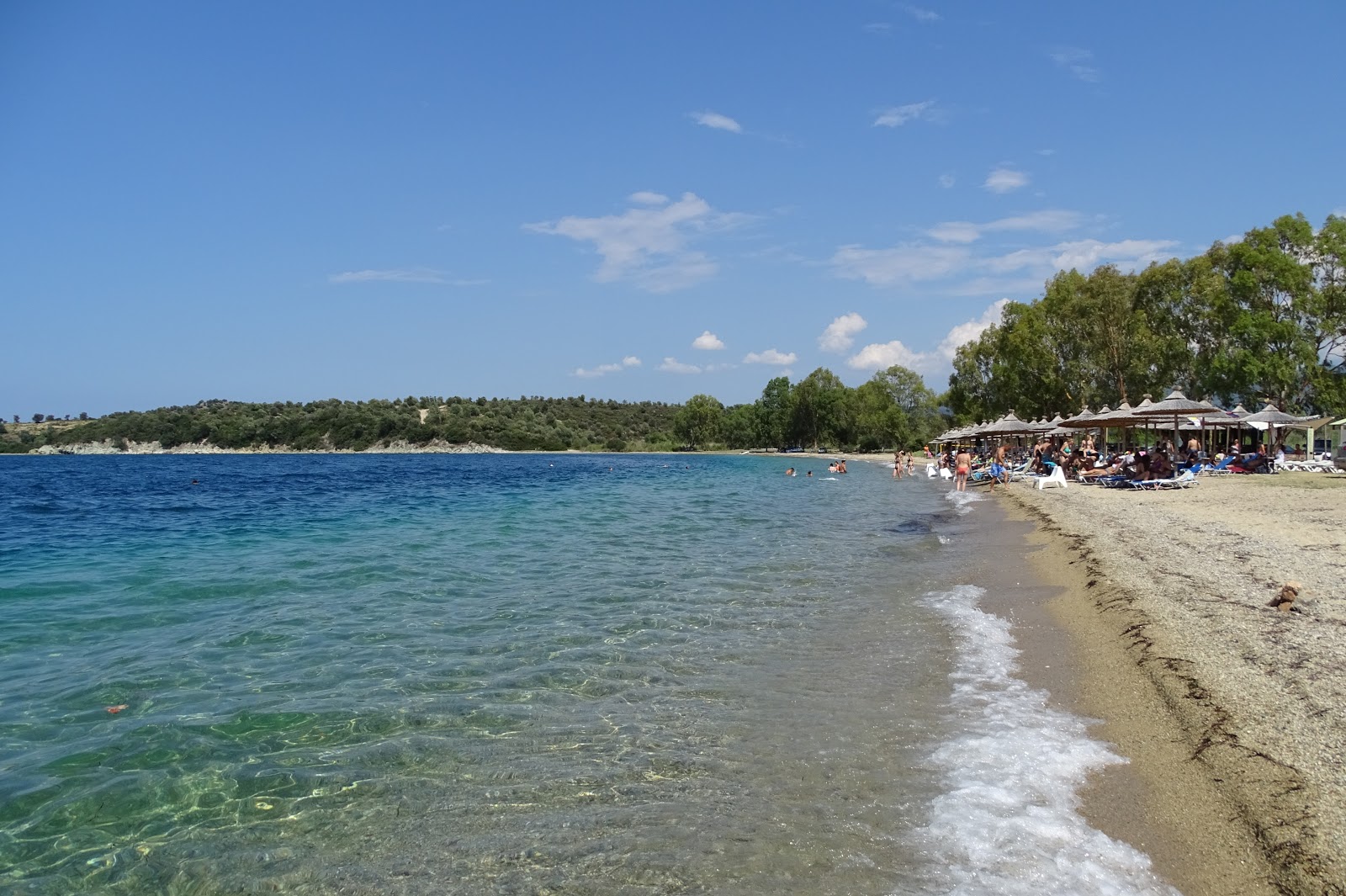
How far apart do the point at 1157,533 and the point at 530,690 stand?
11.1 metres

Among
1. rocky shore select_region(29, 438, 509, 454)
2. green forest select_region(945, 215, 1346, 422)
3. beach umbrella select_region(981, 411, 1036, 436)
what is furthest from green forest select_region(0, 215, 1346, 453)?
rocky shore select_region(29, 438, 509, 454)

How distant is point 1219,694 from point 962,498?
76.1 ft

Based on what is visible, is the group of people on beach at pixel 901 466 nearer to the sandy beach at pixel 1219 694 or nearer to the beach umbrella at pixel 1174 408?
the beach umbrella at pixel 1174 408

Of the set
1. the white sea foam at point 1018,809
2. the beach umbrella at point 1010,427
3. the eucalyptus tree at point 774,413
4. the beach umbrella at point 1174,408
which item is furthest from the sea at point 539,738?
the eucalyptus tree at point 774,413

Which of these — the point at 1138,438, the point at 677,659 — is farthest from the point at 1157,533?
the point at 1138,438

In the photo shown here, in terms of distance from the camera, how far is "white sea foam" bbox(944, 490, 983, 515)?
2387 centimetres

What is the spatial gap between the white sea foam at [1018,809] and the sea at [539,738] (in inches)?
0.8

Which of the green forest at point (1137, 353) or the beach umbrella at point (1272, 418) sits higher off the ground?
the green forest at point (1137, 353)

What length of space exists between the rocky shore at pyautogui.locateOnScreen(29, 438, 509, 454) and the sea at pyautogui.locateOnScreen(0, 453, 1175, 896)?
405 feet

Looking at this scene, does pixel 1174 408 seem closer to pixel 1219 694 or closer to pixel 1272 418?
pixel 1272 418

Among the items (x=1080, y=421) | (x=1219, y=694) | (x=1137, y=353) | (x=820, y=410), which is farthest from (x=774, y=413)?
(x=1219, y=694)

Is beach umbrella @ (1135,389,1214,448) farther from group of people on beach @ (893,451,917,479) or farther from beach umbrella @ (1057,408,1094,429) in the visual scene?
group of people on beach @ (893,451,917,479)

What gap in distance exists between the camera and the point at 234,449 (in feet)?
422

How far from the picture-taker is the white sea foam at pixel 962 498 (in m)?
23.9
